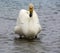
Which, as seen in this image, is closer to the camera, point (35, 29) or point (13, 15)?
point (35, 29)

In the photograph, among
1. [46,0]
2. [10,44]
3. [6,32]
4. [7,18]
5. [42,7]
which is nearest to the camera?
[10,44]

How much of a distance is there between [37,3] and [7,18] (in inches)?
151

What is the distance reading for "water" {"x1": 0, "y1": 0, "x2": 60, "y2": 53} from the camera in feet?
31.5

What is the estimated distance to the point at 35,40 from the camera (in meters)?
10.4

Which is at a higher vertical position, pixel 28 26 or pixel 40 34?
pixel 28 26

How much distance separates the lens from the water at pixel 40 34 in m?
9.60

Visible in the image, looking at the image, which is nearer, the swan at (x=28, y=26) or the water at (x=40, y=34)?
the water at (x=40, y=34)

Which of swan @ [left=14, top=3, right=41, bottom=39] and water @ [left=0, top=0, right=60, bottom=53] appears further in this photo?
swan @ [left=14, top=3, right=41, bottom=39]

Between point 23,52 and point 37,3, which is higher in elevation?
point 37,3

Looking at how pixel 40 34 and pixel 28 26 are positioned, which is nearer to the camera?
pixel 28 26

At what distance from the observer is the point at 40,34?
11.0 m

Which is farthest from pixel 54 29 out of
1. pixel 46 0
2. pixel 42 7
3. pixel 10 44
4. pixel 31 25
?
pixel 46 0

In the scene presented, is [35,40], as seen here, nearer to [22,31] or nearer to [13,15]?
[22,31]

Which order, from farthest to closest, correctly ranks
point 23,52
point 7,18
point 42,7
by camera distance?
1. point 42,7
2. point 7,18
3. point 23,52
